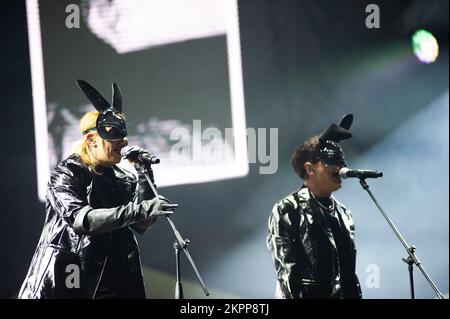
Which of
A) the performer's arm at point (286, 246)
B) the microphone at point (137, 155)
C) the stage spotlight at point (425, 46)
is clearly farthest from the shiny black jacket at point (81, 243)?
the stage spotlight at point (425, 46)

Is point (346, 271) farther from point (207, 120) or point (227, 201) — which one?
point (207, 120)

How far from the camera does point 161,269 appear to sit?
434 cm

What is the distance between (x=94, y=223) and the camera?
3.80m

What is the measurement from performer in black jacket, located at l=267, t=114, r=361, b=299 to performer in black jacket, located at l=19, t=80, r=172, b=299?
820 mm

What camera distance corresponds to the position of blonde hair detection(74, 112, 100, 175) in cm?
396

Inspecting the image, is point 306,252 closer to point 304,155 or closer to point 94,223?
point 304,155

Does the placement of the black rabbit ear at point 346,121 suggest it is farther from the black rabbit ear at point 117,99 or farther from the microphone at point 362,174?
the black rabbit ear at point 117,99

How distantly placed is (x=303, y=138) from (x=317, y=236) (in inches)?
30.5

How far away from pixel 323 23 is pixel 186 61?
3.44ft

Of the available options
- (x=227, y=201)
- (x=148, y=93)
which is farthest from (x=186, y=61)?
(x=227, y=201)

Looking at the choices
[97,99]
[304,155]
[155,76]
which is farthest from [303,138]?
[97,99]

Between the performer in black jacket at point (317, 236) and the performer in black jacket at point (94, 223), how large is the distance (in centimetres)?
82

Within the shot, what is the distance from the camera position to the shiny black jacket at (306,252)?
4.05 m
